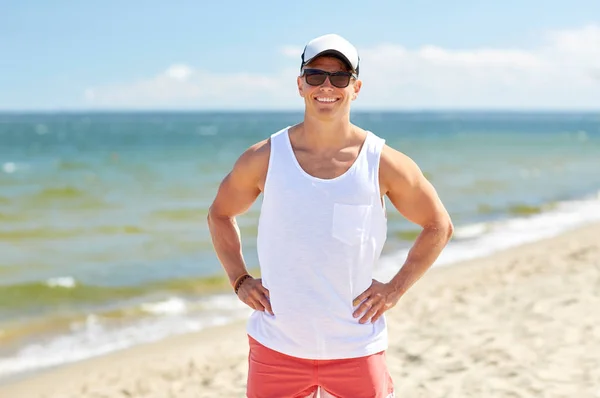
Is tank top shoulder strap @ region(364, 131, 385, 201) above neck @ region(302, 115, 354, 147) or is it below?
below

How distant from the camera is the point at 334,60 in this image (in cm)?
261

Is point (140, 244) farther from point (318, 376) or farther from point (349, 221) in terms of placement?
point (349, 221)

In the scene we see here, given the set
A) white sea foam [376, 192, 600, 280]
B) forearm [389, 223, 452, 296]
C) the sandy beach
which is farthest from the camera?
white sea foam [376, 192, 600, 280]

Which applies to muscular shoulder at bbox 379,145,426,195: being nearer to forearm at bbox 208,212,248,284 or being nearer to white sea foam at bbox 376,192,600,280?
forearm at bbox 208,212,248,284

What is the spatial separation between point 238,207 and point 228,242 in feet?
0.56

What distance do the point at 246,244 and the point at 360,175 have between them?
1064 centimetres

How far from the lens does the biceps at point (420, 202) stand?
8.77ft

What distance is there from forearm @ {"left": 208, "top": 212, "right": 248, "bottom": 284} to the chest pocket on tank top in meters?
0.52

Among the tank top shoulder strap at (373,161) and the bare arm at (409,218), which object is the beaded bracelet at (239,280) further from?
the tank top shoulder strap at (373,161)

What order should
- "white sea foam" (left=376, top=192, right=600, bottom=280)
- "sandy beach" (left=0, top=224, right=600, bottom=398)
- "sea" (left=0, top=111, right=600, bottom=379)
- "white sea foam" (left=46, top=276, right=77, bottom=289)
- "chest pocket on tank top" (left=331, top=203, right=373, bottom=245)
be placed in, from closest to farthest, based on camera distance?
"chest pocket on tank top" (left=331, top=203, right=373, bottom=245), "sandy beach" (left=0, top=224, right=600, bottom=398), "sea" (left=0, top=111, right=600, bottom=379), "white sea foam" (left=46, top=276, right=77, bottom=289), "white sea foam" (left=376, top=192, right=600, bottom=280)

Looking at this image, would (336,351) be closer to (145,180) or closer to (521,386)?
(521,386)

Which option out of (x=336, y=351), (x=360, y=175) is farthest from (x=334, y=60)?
(x=336, y=351)

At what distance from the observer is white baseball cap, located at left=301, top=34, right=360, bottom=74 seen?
256 centimetres

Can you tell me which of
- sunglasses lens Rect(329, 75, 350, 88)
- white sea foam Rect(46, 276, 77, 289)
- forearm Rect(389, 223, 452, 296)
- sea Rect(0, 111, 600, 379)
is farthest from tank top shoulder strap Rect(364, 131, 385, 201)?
white sea foam Rect(46, 276, 77, 289)
